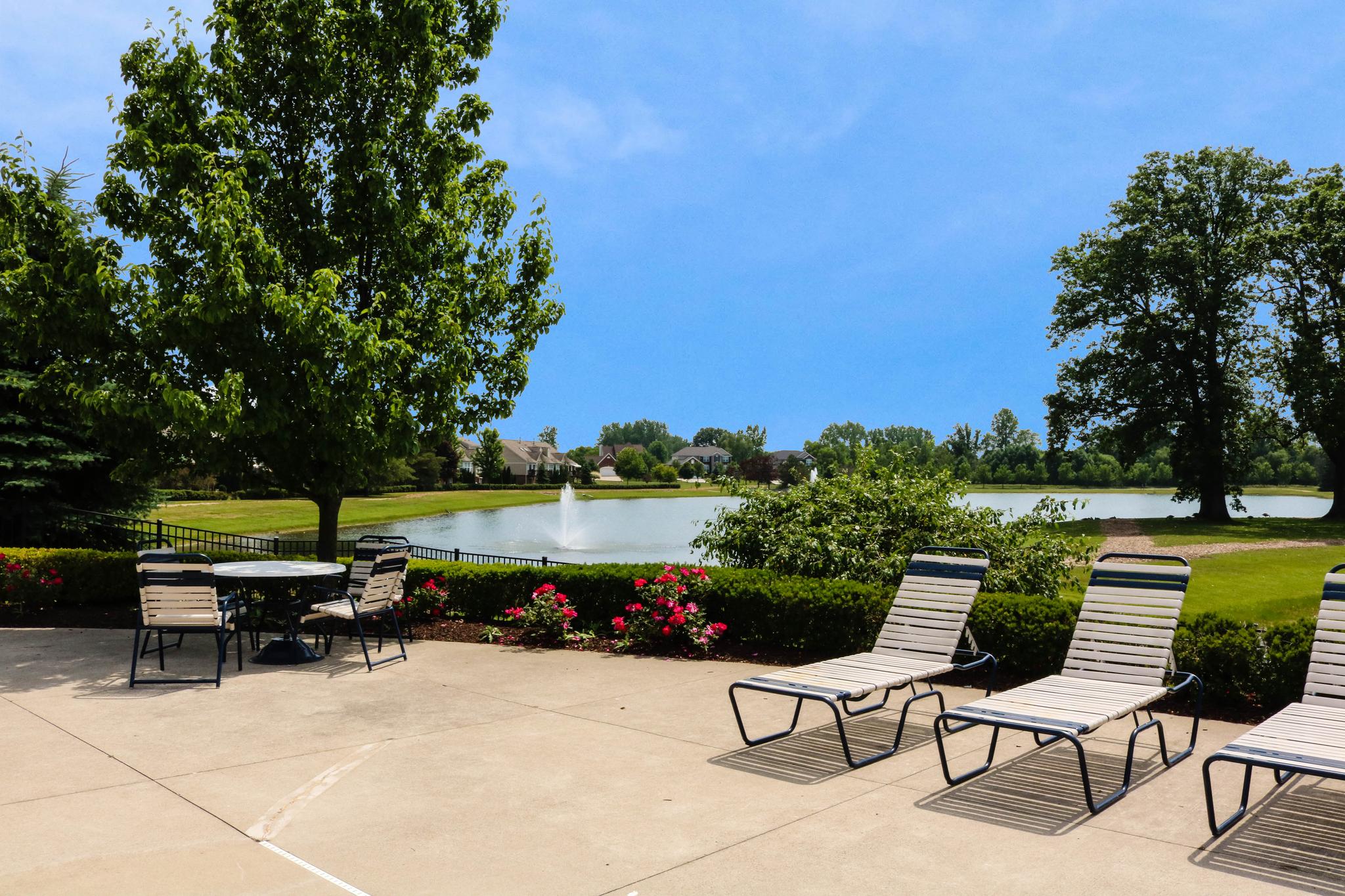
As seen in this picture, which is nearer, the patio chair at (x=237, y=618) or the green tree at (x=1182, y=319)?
the patio chair at (x=237, y=618)

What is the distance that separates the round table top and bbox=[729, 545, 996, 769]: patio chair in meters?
5.07

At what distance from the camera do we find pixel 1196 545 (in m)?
28.7

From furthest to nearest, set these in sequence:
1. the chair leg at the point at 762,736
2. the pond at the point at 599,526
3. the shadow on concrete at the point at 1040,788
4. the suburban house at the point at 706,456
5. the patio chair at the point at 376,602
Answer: the suburban house at the point at 706,456, the pond at the point at 599,526, the patio chair at the point at 376,602, the chair leg at the point at 762,736, the shadow on concrete at the point at 1040,788

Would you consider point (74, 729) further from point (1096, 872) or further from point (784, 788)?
point (1096, 872)

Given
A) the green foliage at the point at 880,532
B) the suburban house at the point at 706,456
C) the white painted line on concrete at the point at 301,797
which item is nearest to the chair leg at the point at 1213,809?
the white painted line on concrete at the point at 301,797

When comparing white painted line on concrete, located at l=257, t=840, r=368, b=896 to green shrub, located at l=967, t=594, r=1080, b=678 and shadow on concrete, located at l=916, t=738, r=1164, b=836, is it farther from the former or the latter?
green shrub, located at l=967, t=594, r=1080, b=678

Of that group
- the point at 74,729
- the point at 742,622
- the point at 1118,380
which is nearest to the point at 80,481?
the point at 74,729

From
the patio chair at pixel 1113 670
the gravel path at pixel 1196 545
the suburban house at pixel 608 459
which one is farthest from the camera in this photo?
the suburban house at pixel 608 459

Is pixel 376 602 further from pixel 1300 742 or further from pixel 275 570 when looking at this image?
pixel 1300 742

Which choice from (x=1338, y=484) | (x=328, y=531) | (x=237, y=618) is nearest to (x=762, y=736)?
(x=237, y=618)

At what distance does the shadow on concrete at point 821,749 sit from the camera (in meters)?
5.77

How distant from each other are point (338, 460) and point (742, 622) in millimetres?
5200

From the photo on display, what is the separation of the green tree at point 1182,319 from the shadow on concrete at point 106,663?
39.4 metres

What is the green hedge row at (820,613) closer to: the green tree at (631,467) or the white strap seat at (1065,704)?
the white strap seat at (1065,704)
